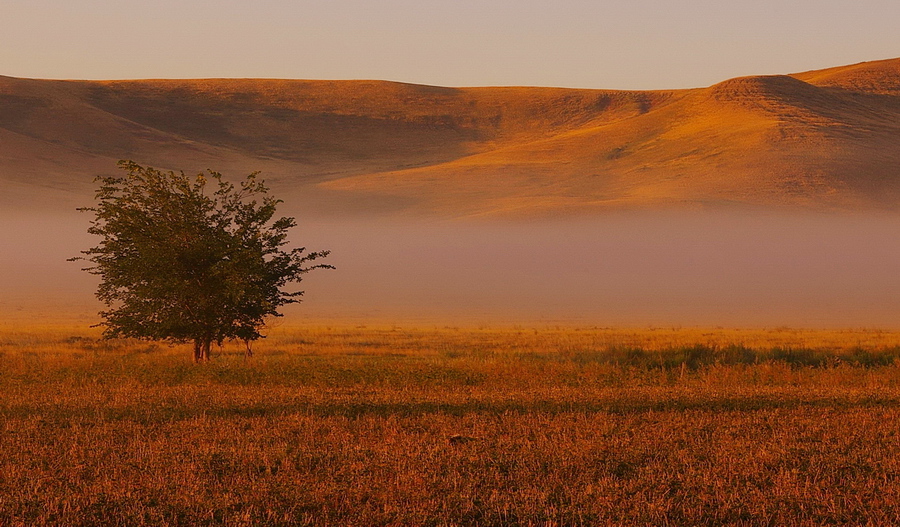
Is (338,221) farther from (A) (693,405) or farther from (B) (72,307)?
(A) (693,405)

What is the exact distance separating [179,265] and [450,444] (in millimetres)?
17786

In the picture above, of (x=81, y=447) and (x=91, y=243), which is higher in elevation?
(x=91, y=243)

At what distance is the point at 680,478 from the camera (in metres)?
11.0

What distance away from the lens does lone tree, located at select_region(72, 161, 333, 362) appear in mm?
28766

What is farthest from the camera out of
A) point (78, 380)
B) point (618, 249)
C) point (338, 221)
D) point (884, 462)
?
point (338, 221)

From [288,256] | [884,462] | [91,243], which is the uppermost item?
[91,243]

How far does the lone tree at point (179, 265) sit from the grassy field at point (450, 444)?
451 cm

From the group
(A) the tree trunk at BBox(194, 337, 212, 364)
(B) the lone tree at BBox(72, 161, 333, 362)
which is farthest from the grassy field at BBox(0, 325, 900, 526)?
(A) the tree trunk at BBox(194, 337, 212, 364)

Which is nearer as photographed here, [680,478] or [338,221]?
[680,478]

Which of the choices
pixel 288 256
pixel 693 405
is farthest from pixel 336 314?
pixel 693 405

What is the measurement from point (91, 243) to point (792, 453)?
480 ft

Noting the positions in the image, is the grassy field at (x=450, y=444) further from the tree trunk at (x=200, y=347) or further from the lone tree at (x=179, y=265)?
the tree trunk at (x=200, y=347)

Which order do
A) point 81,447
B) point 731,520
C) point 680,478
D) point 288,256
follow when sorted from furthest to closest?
point 288,256, point 81,447, point 680,478, point 731,520

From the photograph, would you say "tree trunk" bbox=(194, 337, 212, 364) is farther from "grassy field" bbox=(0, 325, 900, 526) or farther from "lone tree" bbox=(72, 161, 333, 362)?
"grassy field" bbox=(0, 325, 900, 526)
